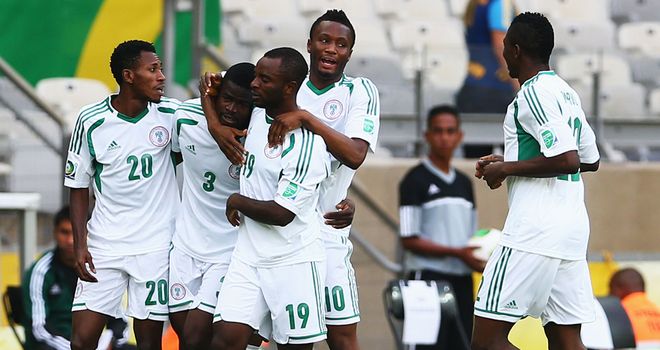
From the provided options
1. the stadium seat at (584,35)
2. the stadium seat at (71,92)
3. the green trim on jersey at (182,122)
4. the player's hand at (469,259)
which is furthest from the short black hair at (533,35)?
the stadium seat at (584,35)

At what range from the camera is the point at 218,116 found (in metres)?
6.59

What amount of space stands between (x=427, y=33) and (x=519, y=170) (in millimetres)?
7175

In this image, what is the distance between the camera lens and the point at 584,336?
8852 millimetres

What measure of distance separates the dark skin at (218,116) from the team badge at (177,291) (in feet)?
0.49

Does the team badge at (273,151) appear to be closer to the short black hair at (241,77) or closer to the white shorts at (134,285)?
the short black hair at (241,77)

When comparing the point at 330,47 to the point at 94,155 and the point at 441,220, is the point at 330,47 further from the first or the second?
the point at 441,220

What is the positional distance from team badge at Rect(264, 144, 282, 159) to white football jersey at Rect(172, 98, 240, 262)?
45 cm

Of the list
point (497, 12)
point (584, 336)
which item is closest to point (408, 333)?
point (584, 336)

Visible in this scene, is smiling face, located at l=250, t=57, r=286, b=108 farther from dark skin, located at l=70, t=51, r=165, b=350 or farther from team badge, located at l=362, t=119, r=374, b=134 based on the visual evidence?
dark skin, located at l=70, t=51, r=165, b=350

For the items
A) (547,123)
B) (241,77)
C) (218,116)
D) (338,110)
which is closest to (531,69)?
(547,123)

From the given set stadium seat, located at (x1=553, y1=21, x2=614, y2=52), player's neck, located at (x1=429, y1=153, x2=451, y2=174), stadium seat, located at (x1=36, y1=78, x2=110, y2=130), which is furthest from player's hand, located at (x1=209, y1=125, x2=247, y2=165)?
stadium seat, located at (x1=553, y1=21, x2=614, y2=52)

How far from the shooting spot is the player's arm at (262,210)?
6.18 metres

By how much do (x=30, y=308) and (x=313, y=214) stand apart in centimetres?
270

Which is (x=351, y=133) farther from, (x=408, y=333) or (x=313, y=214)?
(x=408, y=333)
